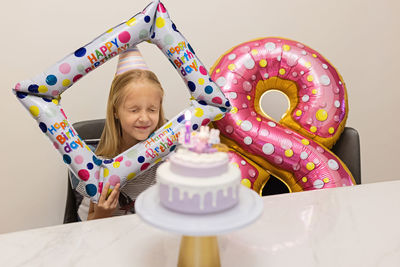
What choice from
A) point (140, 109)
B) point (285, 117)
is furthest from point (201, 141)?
point (285, 117)

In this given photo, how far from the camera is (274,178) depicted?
1454 mm

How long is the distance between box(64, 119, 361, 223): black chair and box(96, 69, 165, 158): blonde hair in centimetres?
16

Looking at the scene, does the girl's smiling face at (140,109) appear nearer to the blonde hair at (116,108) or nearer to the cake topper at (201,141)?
the blonde hair at (116,108)

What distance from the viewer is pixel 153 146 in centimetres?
105

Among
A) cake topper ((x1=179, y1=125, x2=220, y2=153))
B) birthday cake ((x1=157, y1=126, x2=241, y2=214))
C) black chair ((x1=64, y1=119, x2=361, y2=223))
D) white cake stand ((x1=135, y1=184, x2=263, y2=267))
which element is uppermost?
cake topper ((x1=179, y1=125, x2=220, y2=153))

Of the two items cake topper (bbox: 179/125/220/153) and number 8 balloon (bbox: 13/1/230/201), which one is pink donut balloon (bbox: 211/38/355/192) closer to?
number 8 balloon (bbox: 13/1/230/201)

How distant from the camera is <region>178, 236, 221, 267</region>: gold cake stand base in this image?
1.90 feet

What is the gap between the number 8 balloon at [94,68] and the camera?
3.19 ft

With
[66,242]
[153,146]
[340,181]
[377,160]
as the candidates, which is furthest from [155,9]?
[377,160]

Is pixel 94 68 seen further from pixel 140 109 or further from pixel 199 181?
pixel 199 181

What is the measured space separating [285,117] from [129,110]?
0.62 m

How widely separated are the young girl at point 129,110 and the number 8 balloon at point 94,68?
3cm

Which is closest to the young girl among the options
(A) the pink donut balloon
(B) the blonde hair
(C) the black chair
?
(B) the blonde hair

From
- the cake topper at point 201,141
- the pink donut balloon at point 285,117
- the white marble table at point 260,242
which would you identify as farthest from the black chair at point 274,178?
the cake topper at point 201,141
